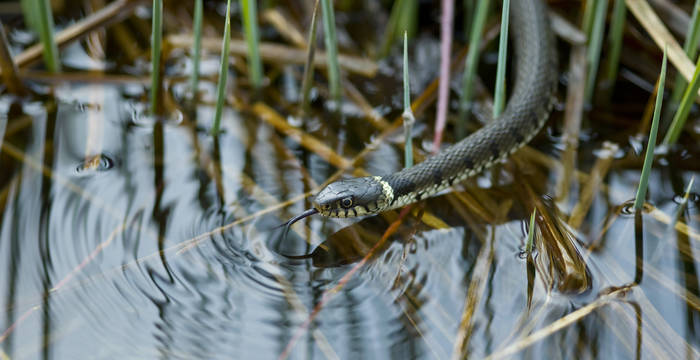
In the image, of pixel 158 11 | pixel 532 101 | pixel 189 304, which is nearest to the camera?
pixel 189 304

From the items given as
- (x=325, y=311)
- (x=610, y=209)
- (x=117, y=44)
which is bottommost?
(x=325, y=311)

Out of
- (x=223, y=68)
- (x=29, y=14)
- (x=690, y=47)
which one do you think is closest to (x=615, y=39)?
(x=690, y=47)

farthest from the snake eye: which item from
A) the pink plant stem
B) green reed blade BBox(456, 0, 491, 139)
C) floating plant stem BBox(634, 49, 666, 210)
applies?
floating plant stem BBox(634, 49, 666, 210)

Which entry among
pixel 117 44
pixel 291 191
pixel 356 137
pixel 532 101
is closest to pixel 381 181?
pixel 291 191

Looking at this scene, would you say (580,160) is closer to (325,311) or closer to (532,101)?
(532,101)

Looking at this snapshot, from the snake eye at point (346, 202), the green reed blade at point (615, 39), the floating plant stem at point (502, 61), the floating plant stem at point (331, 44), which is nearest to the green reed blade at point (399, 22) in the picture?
the floating plant stem at point (331, 44)

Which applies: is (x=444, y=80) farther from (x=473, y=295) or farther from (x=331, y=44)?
(x=473, y=295)

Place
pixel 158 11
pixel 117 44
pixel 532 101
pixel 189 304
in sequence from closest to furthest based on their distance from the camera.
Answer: pixel 189 304, pixel 158 11, pixel 532 101, pixel 117 44

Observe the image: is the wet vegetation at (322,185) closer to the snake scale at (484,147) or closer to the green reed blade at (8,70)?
the green reed blade at (8,70)
